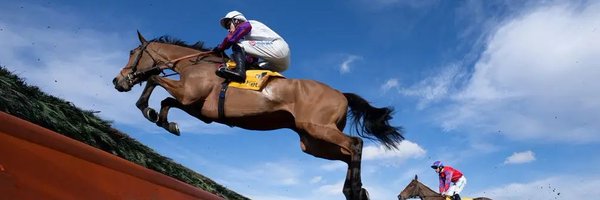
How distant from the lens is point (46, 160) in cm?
110

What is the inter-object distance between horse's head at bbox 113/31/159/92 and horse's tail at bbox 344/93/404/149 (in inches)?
86.7

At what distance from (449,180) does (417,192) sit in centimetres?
137

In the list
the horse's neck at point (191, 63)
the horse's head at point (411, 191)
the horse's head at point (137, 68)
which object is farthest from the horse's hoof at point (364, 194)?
the horse's head at point (411, 191)

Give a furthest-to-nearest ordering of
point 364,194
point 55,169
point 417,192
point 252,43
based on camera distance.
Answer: point 417,192
point 252,43
point 364,194
point 55,169

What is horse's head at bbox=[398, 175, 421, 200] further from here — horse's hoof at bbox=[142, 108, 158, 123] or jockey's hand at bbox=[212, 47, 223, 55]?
horse's hoof at bbox=[142, 108, 158, 123]

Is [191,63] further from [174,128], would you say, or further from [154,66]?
[174,128]

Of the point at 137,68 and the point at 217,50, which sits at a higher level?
the point at 217,50

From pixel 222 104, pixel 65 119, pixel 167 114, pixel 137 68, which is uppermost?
pixel 137 68

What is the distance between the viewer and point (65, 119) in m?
2.81

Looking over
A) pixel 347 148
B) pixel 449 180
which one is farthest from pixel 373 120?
pixel 449 180

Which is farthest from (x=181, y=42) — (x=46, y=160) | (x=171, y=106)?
(x=46, y=160)

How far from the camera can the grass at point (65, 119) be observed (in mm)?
2355

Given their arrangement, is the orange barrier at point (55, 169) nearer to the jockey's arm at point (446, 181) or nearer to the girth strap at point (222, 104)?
the girth strap at point (222, 104)

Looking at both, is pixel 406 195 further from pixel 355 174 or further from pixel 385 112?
pixel 355 174
